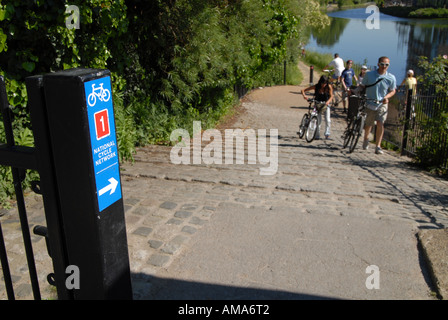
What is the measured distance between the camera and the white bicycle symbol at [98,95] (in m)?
1.54

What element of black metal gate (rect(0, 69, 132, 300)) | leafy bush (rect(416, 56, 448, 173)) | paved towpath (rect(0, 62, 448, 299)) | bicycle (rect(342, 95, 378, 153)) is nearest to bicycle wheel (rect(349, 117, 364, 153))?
bicycle (rect(342, 95, 378, 153))

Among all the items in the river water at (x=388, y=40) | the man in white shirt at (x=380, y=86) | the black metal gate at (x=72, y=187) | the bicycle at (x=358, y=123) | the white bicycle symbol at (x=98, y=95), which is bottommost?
the river water at (x=388, y=40)

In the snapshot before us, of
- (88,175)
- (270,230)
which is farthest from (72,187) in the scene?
(270,230)

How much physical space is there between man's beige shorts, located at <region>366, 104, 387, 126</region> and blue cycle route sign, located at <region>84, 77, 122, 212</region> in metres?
8.69

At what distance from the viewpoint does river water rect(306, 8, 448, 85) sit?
44.5 metres

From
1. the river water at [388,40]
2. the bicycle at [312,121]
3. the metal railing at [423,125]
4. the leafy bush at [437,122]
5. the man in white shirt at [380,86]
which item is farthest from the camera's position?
the river water at [388,40]

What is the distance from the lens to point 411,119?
10125 mm

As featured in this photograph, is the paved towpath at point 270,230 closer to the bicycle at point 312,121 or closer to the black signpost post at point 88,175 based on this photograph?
the black signpost post at point 88,175

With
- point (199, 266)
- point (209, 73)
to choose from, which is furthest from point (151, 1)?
point (199, 266)

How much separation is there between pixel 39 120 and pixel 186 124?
30.0 feet

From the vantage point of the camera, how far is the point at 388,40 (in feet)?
192

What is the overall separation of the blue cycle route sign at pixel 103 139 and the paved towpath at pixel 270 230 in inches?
74.3

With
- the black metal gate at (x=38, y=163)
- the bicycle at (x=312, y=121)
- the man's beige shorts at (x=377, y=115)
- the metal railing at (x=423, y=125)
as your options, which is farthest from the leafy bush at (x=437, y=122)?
the black metal gate at (x=38, y=163)

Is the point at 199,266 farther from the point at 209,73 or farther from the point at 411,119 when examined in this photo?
the point at 411,119
